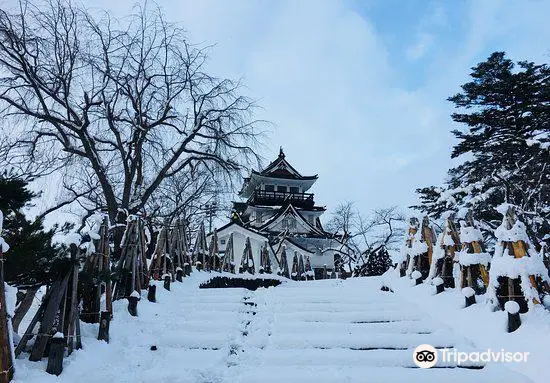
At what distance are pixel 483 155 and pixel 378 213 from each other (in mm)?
19349

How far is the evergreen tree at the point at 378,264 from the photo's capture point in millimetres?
20094

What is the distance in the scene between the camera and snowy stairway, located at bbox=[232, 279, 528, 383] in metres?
4.45

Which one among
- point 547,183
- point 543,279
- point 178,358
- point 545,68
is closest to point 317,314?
point 178,358

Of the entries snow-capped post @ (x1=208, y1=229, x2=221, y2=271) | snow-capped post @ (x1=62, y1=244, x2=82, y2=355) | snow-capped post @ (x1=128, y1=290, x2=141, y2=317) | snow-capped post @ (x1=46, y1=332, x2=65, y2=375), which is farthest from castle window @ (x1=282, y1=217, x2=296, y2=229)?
snow-capped post @ (x1=46, y1=332, x2=65, y2=375)

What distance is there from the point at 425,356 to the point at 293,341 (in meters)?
1.77

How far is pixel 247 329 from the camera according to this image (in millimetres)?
6102

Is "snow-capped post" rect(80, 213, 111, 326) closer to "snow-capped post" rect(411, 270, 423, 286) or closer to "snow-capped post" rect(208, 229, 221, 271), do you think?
"snow-capped post" rect(411, 270, 423, 286)

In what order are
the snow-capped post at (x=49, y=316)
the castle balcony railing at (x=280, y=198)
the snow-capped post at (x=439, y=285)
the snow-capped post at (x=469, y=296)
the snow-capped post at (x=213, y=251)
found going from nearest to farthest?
the snow-capped post at (x=49, y=316)
the snow-capped post at (x=469, y=296)
the snow-capped post at (x=439, y=285)
the snow-capped post at (x=213, y=251)
the castle balcony railing at (x=280, y=198)

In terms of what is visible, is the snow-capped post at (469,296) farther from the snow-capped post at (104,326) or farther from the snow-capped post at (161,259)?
the snow-capped post at (161,259)

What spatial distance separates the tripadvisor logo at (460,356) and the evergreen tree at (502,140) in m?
9.86

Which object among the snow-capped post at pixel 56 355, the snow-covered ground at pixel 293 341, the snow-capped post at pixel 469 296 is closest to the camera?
the snow-capped post at pixel 56 355

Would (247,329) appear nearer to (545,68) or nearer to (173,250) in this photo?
(173,250)

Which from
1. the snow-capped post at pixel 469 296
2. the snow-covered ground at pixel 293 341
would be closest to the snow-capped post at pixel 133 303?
the snow-covered ground at pixel 293 341

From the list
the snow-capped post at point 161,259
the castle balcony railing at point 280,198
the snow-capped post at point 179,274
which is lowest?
the snow-capped post at point 179,274
